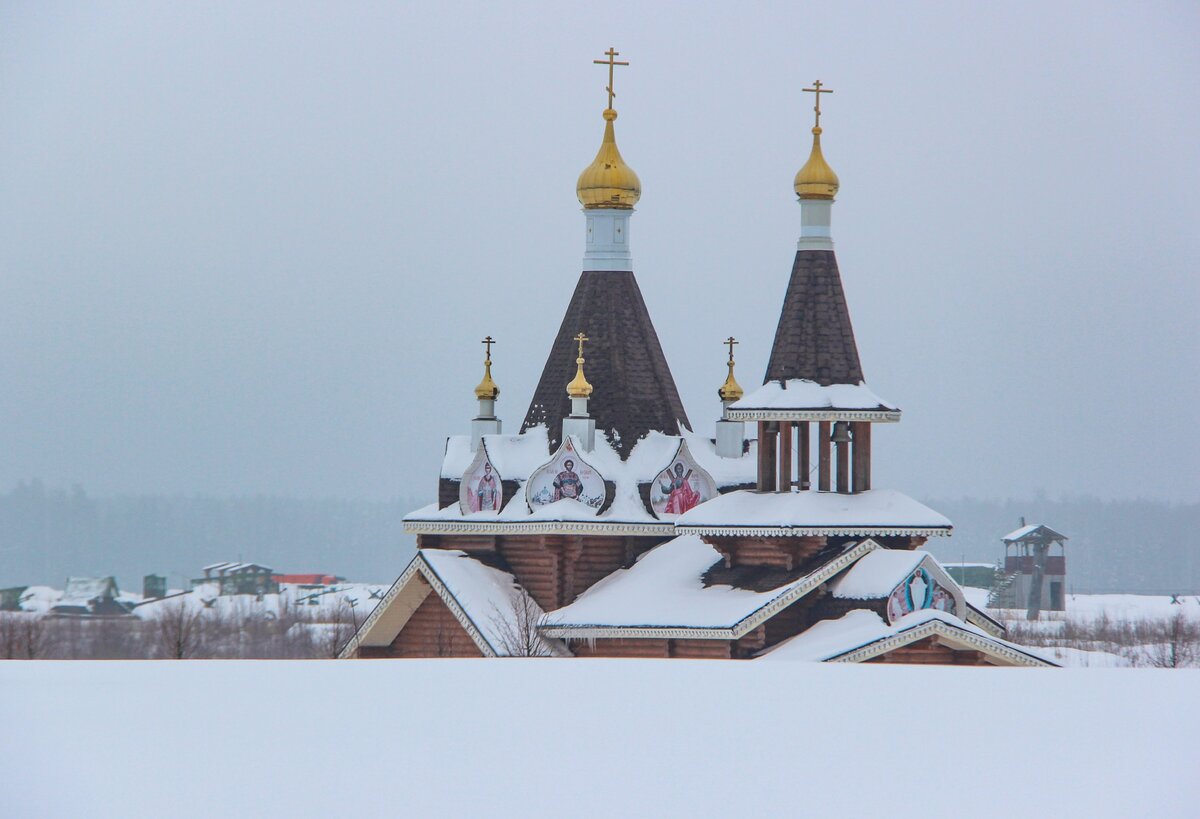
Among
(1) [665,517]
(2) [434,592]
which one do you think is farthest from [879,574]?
(2) [434,592]

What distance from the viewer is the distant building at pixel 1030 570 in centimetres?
4694

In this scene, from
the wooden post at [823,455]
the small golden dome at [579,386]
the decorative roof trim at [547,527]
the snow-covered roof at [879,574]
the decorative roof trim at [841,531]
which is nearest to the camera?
the snow-covered roof at [879,574]

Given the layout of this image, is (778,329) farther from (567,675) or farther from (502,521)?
(567,675)

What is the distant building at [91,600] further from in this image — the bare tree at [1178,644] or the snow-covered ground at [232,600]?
the bare tree at [1178,644]

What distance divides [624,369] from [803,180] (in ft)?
11.6

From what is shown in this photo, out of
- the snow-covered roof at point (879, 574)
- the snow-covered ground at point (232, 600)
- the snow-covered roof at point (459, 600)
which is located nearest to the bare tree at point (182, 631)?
the snow-covered ground at point (232, 600)

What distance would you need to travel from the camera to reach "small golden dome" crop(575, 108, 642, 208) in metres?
25.6

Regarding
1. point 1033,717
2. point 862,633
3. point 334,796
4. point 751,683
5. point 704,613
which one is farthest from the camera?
point 704,613

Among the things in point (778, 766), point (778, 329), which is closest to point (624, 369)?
point (778, 329)

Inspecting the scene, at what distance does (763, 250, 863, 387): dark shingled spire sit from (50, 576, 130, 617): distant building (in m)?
35.3

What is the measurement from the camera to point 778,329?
75.4ft

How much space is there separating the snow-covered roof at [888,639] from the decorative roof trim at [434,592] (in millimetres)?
3445

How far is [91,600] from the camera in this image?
58.6 metres

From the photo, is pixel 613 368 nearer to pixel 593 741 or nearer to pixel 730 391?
pixel 730 391
